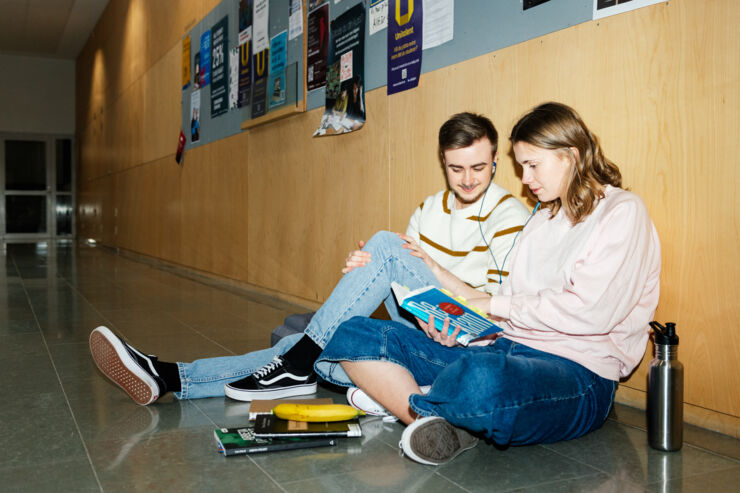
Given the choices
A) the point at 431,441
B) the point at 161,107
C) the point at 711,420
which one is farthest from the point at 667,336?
the point at 161,107

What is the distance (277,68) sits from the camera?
4.66 metres

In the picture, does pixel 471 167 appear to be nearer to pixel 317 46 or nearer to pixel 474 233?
pixel 474 233

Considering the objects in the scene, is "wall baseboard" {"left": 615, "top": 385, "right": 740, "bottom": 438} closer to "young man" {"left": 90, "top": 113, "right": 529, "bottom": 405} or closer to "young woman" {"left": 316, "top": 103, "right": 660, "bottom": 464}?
"young woman" {"left": 316, "top": 103, "right": 660, "bottom": 464}

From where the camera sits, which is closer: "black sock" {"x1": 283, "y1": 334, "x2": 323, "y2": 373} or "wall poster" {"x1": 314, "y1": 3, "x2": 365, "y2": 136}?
"black sock" {"x1": 283, "y1": 334, "x2": 323, "y2": 373}

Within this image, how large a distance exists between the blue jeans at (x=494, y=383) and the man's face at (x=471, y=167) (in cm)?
58

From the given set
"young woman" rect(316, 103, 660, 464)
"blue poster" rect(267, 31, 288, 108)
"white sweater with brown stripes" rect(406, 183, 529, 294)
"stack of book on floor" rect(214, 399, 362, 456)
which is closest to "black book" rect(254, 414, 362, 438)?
"stack of book on floor" rect(214, 399, 362, 456)

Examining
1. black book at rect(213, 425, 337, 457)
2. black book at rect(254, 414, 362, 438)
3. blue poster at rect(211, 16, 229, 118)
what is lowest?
black book at rect(213, 425, 337, 457)

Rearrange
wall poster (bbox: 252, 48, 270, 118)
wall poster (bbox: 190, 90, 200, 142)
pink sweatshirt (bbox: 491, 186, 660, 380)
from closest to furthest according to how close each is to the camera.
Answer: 1. pink sweatshirt (bbox: 491, 186, 660, 380)
2. wall poster (bbox: 252, 48, 270, 118)
3. wall poster (bbox: 190, 90, 200, 142)

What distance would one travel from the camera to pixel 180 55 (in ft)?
23.0

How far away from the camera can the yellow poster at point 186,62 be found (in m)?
6.71

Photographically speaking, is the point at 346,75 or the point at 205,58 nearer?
the point at 346,75

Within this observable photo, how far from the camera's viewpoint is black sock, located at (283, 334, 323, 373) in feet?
6.76

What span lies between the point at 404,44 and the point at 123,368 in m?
1.97

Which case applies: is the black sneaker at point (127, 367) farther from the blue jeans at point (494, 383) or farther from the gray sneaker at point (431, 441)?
the gray sneaker at point (431, 441)
